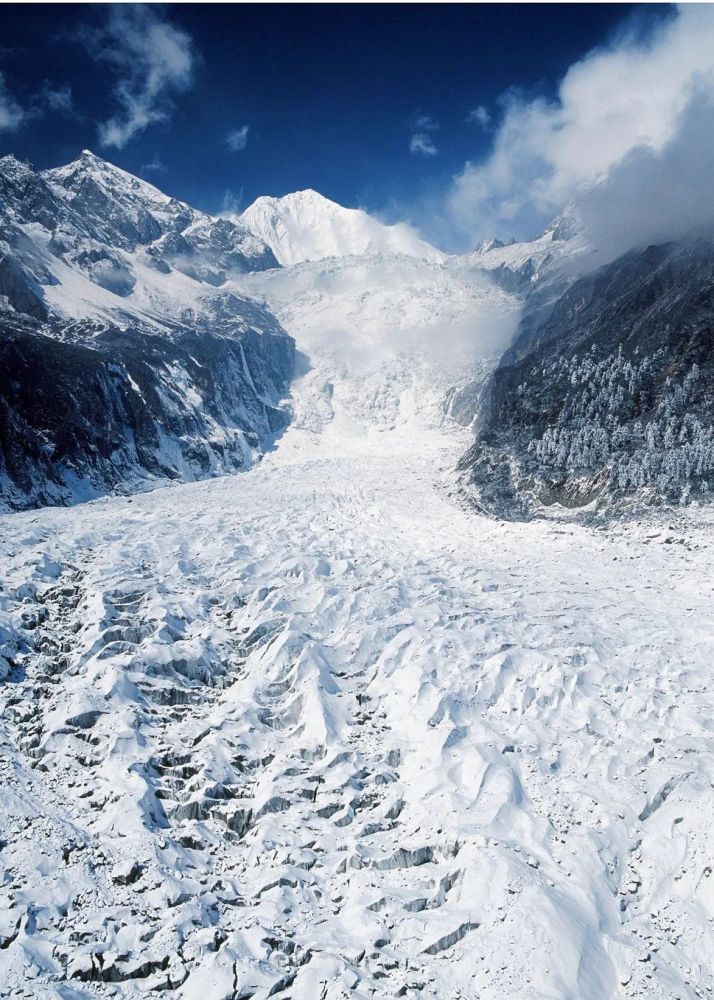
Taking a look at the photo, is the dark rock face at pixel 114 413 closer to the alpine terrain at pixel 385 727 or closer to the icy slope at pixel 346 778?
the alpine terrain at pixel 385 727

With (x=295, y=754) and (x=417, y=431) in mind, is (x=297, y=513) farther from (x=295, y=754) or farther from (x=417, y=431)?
(x=417, y=431)

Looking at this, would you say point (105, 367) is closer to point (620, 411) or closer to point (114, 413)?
point (114, 413)

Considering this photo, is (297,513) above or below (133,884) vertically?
above

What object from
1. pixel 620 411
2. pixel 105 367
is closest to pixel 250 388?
pixel 105 367

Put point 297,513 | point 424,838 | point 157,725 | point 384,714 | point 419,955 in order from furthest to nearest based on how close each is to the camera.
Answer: point 297,513 → point 384,714 → point 157,725 → point 424,838 → point 419,955

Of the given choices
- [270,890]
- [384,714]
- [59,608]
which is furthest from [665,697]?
[59,608]

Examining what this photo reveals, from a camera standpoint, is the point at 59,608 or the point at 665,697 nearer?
the point at 665,697

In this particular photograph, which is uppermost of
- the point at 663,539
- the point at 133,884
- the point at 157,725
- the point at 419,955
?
the point at 663,539

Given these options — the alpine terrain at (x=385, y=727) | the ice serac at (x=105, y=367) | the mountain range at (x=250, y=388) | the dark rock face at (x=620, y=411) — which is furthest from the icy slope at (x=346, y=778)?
the ice serac at (x=105, y=367)
